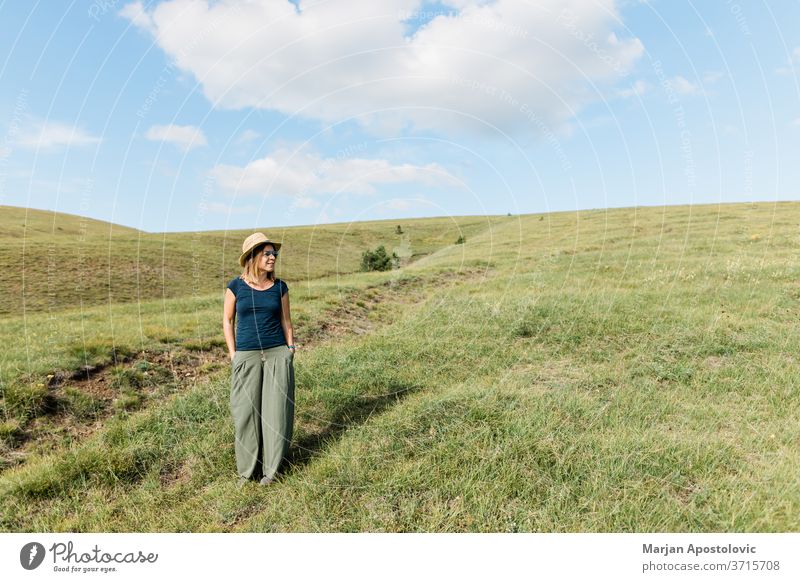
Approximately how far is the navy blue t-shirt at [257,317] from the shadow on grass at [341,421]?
53.4 inches

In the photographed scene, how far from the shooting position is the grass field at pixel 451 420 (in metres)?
4.41

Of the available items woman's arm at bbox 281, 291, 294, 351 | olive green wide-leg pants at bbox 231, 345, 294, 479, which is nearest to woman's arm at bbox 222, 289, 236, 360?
olive green wide-leg pants at bbox 231, 345, 294, 479

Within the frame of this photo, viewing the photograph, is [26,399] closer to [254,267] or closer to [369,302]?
[254,267]

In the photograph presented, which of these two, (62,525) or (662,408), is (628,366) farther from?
(62,525)

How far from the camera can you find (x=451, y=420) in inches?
229

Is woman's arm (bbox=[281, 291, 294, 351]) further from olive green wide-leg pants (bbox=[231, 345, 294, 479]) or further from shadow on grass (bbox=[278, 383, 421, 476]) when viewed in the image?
shadow on grass (bbox=[278, 383, 421, 476])

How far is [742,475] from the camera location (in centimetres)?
452

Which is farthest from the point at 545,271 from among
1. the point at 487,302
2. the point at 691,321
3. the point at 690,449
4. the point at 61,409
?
the point at 61,409

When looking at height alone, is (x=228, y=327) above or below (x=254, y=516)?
above

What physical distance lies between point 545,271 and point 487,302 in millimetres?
8196

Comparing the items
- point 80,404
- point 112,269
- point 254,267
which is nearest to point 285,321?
point 254,267

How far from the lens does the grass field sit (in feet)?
14.5
